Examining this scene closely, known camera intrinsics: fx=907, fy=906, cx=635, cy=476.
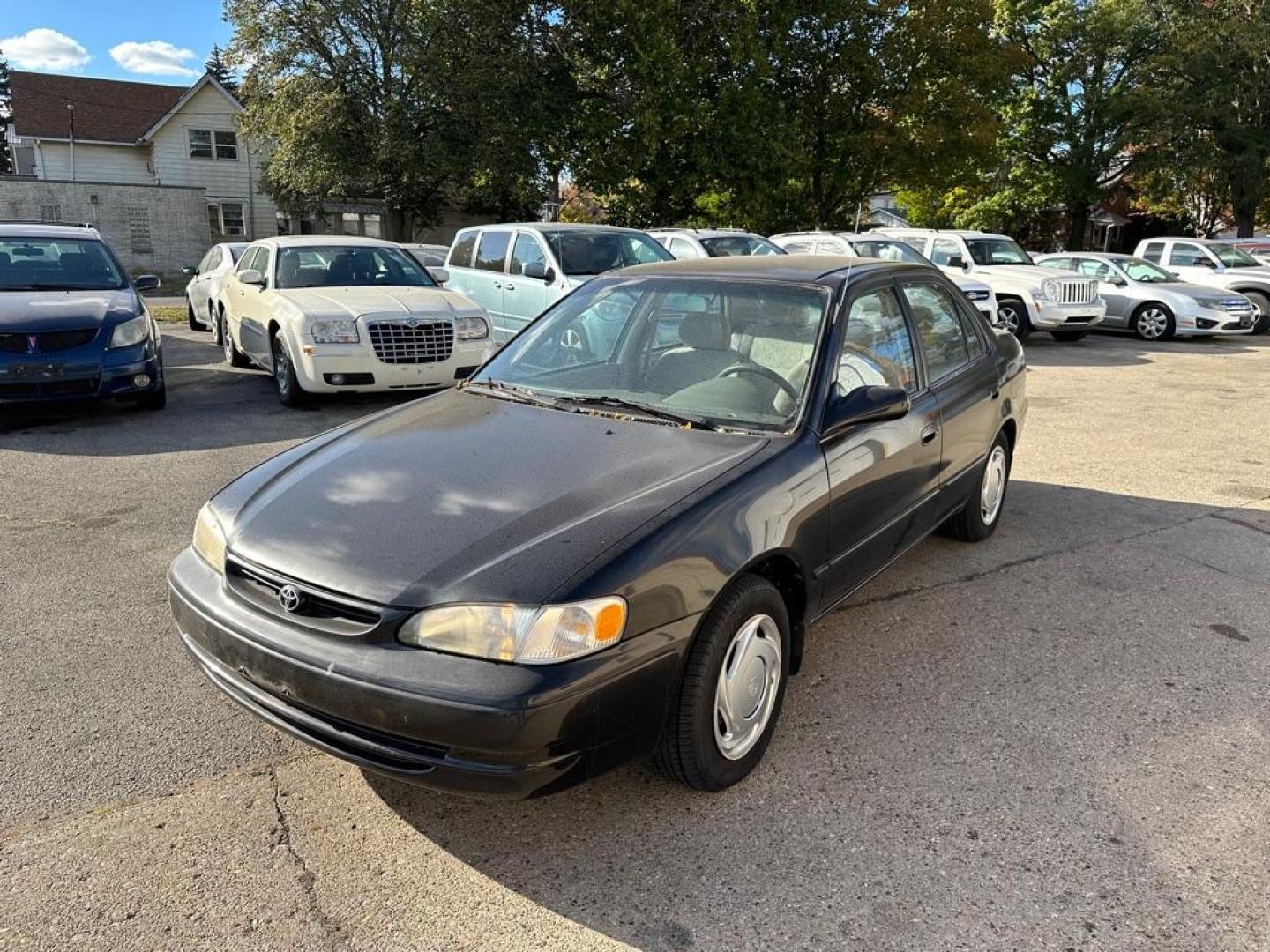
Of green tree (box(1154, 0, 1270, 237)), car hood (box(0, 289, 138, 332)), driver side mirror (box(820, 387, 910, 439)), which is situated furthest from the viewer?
green tree (box(1154, 0, 1270, 237))

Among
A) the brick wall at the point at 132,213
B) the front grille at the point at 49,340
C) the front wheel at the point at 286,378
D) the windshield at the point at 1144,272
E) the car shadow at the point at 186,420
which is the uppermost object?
the brick wall at the point at 132,213

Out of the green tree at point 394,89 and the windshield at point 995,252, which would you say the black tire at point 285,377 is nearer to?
the windshield at point 995,252

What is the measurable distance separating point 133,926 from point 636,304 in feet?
9.29


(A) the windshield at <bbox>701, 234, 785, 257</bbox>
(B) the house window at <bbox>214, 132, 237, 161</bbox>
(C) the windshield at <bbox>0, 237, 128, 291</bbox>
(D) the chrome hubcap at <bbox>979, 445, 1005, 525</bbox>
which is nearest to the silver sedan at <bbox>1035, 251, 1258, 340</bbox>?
(A) the windshield at <bbox>701, 234, 785, 257</bbox>

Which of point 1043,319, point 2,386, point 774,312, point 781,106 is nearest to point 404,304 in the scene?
point 2,386

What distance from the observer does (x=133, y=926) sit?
2.25 m

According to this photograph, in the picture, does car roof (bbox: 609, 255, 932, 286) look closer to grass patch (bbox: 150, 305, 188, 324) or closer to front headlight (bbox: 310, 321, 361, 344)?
front headlight (bbox: 310, 321, 361, 344)

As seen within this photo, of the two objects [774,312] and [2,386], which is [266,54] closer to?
[2,386]

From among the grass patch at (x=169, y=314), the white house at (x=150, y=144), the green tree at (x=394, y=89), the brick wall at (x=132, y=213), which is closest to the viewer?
the grass patch at (x=169, y=314)

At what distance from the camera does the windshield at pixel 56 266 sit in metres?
8.27

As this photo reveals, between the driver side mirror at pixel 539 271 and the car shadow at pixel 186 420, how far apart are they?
207 centimetres

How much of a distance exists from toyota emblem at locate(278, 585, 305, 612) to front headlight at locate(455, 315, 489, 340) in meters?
6.27

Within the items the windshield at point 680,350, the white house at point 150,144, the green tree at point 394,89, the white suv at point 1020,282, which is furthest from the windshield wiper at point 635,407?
the white house at point 150,144

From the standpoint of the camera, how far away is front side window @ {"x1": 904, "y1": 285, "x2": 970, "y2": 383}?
13.7ft
